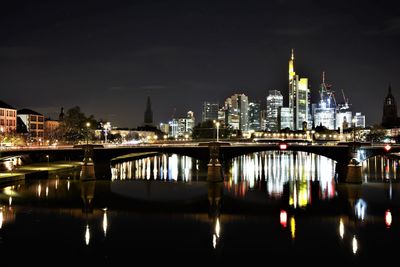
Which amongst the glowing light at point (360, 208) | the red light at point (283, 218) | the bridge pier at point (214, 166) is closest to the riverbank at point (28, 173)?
the bridge pier at point (214, 166)

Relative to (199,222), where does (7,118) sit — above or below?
above

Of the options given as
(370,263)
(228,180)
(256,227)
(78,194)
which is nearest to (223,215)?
(256,227)

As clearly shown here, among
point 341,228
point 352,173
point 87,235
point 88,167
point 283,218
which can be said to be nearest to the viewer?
point 87,235

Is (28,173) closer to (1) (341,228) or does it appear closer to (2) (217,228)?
(2) (217,228)

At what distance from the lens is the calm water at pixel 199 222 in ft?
125

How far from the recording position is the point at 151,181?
284 ft

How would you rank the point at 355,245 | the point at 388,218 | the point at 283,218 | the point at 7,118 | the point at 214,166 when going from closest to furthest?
the point at 355,245 < the point at 388,218 < the point at 283,218 < the point at 214,166 < the point at 7,118

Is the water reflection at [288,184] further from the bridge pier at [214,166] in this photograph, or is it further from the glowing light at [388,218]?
the glowing light at [388,218]

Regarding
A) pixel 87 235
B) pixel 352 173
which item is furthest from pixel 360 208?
pixel 87 235

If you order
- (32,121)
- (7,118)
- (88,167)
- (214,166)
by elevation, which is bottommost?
(88,167)

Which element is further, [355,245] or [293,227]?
[293,227]

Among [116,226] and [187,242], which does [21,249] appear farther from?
[187,242]

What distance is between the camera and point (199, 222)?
50.1 meters

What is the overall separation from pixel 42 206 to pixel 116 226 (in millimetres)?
15612
